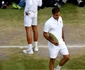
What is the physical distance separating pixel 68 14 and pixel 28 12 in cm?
457

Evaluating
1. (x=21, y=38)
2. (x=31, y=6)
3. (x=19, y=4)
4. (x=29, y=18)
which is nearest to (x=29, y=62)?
(x=29, y=18)

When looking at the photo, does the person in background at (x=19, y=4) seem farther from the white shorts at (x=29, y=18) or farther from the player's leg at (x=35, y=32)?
the white shorts at (x=29, y=18)

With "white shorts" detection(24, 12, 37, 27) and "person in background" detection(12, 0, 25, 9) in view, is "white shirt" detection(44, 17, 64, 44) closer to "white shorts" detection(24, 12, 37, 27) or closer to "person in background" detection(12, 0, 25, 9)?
"white shorts" detection(24, 12, 37, 27)

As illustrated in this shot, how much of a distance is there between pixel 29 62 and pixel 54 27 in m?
1.61

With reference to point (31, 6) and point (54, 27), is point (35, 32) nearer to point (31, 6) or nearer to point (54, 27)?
point (31, 6)

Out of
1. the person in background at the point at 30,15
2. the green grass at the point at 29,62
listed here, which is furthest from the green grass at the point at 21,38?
the person in background at the point at 30,15

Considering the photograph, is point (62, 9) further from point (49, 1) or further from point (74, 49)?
point (74, 49)

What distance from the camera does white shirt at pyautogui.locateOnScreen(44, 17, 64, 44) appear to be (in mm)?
8445

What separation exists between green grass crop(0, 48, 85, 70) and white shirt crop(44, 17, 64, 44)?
1105 millimetres

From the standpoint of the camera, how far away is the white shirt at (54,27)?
27.7 feet

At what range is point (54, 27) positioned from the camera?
848cm

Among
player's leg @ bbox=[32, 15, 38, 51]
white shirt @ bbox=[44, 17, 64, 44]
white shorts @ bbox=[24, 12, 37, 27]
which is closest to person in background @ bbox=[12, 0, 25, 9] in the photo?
player's leg @ bbox=[32, 15, 38, 51]

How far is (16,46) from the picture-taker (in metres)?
10.9

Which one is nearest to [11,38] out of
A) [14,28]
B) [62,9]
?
[14,28]
